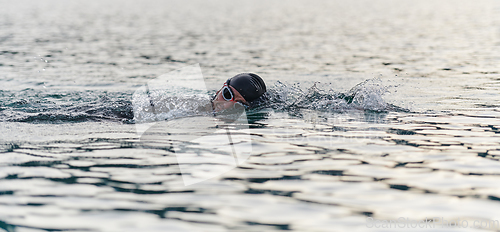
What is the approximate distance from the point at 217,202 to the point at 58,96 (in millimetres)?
7654

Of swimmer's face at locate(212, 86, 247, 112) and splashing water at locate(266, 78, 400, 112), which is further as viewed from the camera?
splashing water at locate(266, 78, 400, 112)

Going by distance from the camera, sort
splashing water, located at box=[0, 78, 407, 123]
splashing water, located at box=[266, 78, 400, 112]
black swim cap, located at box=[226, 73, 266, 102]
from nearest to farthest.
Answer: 1. splashing water, located at box=[0, 78, 407, 123]
2. black swim cap, located at box=[226, 73, 266, 102]
3. splashing water, located at box=[266, 78, 400, 112]

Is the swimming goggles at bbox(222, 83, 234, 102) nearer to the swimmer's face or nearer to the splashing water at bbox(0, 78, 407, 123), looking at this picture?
the swimmer's face

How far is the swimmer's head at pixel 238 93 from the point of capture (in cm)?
836

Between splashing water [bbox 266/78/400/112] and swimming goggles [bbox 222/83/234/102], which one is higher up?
swimming goggles [bbox 222/83/234/102]

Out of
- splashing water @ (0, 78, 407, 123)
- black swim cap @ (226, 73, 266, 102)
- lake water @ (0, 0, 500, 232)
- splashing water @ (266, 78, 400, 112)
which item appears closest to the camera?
lake water @ (0, 0, 500, 232)

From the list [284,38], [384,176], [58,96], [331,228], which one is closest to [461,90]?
[384,176]

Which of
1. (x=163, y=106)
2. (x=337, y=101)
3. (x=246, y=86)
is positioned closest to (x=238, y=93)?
(x=246, y=86)

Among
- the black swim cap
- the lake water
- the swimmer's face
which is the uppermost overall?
the black swim cap

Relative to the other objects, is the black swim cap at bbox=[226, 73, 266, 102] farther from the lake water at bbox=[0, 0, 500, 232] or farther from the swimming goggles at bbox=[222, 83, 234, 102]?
the lake water at bbox=[0, 0, 500, 232]

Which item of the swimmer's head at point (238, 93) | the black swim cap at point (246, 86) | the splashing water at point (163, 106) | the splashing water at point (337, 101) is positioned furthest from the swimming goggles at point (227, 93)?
the splashing water at point (337, 101)

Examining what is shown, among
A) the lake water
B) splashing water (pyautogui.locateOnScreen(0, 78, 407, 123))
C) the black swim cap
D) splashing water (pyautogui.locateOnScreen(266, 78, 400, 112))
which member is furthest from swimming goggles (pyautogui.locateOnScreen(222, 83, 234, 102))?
splashing water (pyautogui.locateOnScreen(266, 78, 400, 112))

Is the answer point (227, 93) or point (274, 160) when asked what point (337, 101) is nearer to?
point (227, 93)

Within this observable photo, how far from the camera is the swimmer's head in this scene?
8.36 meters
